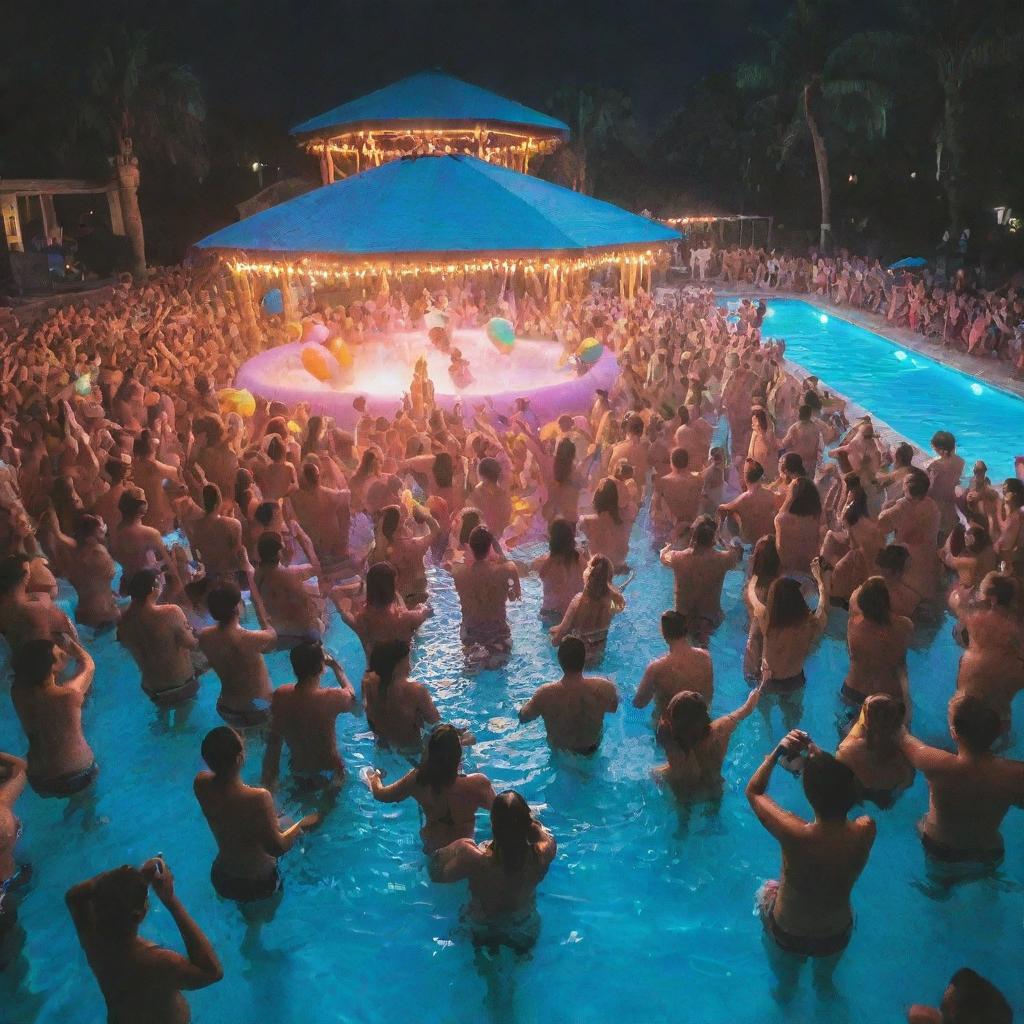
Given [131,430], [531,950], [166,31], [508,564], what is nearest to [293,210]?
[131,430]

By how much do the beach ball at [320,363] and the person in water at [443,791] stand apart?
9661 mm

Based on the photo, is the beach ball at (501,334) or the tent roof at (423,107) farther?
the tent roof at (423,107)

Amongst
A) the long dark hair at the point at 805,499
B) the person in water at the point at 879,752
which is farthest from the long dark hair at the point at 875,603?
the long dark hair at the point at 805,499

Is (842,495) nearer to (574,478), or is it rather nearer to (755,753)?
(574,478)

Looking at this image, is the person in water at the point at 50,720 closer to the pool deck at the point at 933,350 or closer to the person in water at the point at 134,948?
the person in water at the point at 134,948

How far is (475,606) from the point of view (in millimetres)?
6621

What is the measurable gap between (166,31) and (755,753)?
114ft

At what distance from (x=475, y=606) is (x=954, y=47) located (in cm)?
3112

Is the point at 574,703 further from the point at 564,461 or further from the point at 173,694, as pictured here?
Answer: the point at 564,461

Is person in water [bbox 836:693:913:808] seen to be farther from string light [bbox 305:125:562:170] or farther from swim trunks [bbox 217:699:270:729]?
string light [bbox 305:125:562:170]

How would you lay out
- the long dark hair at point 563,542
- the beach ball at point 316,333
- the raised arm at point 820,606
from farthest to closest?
1. the beach ball at point 316,333
2. the long dark hair at point 563,542
3. the raised arm at point 820,606

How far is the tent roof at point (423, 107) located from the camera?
18125 mm

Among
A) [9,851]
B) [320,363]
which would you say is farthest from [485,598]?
[320,363]

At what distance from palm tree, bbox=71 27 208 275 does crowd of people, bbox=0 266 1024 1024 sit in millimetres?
21929
